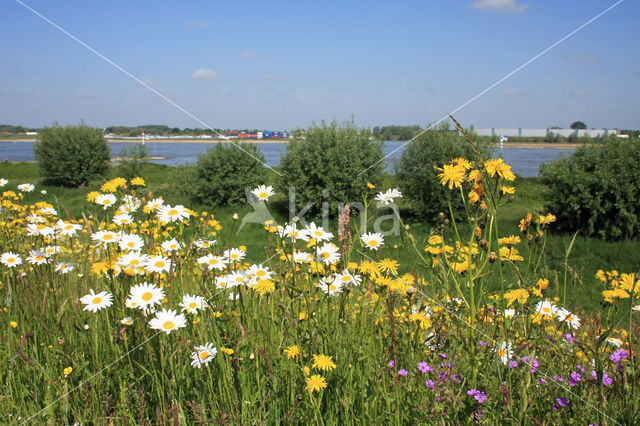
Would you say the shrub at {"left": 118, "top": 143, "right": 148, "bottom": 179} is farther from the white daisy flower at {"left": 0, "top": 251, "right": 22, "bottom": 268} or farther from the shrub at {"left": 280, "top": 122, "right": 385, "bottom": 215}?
the white daisy flower at {"left": 0, "top": 251, "right": 22, "bottom": 268}

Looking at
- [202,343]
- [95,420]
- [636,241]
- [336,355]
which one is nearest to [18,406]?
[95,420]

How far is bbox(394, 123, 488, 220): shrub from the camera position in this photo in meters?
9.42

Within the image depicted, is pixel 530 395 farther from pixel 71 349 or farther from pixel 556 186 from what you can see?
pixel 556 186

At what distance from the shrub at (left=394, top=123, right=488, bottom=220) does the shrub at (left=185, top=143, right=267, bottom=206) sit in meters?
4.02

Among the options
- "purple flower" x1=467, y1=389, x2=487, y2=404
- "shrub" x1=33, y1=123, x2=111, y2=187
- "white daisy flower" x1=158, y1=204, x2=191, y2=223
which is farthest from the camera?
"shrub" x1=33, y1=123, x2=111, y2=187

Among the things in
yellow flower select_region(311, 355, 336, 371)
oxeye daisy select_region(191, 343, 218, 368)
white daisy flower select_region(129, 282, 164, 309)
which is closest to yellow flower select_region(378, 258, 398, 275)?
yellow flower select_region(311, 355, 336, 371)

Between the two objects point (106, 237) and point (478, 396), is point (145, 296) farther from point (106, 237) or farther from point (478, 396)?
point (478, 396)

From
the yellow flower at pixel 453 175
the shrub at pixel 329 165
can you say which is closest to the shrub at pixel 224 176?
the shrub at pixel 329 165

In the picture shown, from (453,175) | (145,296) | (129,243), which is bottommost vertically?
(145,296)

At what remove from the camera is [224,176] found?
11.7 metres

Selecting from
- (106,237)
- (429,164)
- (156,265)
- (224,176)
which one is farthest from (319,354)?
(224,176)

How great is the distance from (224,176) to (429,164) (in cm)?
536

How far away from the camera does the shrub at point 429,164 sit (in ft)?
30.9

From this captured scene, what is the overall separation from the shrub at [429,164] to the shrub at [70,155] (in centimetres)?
1343
